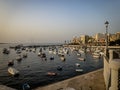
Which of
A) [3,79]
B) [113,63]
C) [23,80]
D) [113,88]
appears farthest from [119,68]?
[3,79]

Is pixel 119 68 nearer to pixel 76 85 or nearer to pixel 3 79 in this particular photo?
pixel 76 85

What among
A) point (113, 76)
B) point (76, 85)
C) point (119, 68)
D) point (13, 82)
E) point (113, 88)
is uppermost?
point (119, 68)

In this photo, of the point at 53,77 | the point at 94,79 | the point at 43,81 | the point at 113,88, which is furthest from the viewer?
the point at 53,77

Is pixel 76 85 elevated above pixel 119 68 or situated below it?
below

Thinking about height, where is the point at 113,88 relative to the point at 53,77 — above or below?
above

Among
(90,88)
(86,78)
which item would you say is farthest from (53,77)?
(90,88)

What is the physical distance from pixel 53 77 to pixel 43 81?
156 inches

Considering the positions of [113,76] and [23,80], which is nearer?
[113,76]

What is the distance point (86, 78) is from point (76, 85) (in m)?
2.86

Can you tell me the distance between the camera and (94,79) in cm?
2012

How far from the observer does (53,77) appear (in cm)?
4172

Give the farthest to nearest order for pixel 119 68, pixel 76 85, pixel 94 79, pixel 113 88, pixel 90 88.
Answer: pixel 94 79 < pixel 76 85 < pixel 90 88 < pixel 113 88 < pixel 119 68

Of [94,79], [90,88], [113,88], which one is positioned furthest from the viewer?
[94,79]

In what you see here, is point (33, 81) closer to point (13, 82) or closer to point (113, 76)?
point (13, 82)
